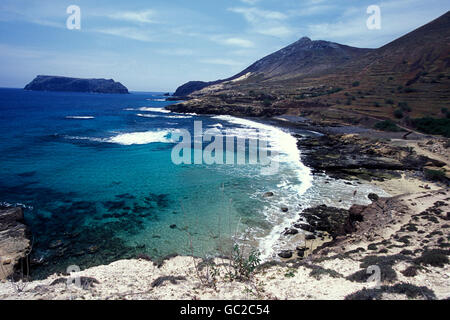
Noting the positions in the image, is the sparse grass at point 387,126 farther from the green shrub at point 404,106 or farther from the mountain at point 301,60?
the mountain at point 301,60

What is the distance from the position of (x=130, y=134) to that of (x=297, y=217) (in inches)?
1377

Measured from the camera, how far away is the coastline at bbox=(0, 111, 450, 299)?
22.4 feet

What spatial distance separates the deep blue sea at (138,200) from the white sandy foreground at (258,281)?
4.73 ft

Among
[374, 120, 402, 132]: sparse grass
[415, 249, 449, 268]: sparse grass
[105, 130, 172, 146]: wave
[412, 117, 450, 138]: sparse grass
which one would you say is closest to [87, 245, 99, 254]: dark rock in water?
[415, 249, 449, 268]: sparse grass

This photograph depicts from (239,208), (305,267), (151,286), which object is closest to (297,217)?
(239,208)

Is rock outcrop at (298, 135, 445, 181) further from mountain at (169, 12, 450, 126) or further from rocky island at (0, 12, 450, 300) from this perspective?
mountain at (169, 12, 450, 126)

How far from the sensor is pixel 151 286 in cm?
815

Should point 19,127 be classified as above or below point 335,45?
below

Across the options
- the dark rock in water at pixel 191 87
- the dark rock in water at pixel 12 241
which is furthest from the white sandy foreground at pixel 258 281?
the dark rock in water at pixel 191 87

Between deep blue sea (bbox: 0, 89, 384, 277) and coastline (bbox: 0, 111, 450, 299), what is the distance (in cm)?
141

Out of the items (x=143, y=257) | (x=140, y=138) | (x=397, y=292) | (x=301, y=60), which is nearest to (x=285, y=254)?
(x=397, y=292)

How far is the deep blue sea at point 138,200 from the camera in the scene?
40.8 feet

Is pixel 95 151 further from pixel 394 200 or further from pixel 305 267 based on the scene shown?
pixel 394 200

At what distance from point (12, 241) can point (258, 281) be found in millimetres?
11745
